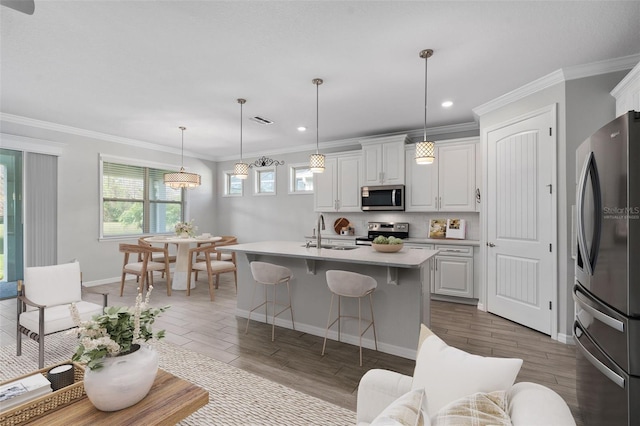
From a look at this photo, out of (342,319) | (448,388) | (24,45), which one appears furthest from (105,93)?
(448,388)

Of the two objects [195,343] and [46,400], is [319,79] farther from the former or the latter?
[46,400]

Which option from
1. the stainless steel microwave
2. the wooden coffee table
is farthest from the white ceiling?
the wooden coffee table

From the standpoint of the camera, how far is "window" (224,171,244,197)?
766cm

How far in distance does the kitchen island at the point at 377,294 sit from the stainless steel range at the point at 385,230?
6.51ft

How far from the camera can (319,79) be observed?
3375mm

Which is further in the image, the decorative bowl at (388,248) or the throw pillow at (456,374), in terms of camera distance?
the decorative bowl at (388,248)

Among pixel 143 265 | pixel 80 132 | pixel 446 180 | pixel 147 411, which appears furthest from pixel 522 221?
pixel 80 132

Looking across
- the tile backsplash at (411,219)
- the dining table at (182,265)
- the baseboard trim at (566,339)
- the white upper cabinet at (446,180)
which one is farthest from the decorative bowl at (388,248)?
the dining table at (182,265)

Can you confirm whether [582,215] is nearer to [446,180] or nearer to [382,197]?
[446,180]

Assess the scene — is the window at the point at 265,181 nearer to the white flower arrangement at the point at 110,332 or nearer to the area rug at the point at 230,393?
the area rug at the point at 230,393

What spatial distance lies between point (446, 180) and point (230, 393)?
4.04m

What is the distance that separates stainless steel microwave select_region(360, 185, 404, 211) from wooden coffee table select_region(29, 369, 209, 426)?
4166 millimetres

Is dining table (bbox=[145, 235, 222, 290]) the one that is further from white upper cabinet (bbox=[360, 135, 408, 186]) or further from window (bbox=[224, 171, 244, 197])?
white upper cabinet (bbox=[360, 135, 408, 186])

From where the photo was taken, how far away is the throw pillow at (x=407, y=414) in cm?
86
